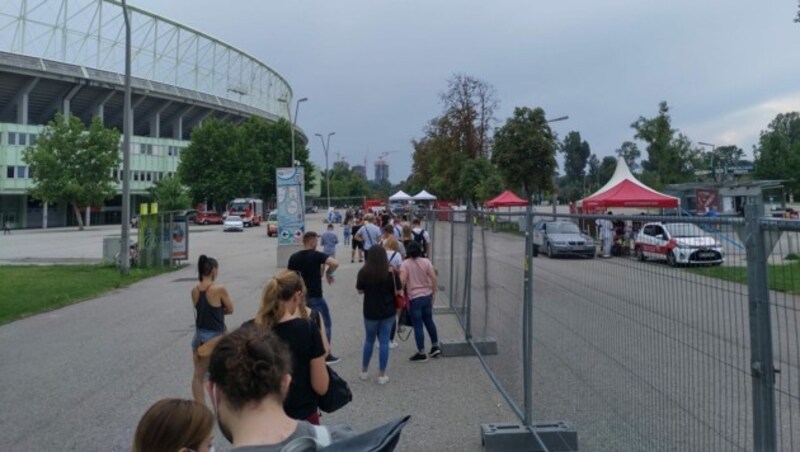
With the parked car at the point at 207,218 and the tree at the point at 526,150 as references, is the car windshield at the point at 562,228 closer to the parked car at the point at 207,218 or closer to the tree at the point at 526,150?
the tree at the point at 526,150

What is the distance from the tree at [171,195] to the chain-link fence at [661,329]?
217ft

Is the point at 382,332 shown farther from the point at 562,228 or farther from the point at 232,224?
the point at 232,224

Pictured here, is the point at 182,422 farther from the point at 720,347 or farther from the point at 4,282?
the point at 4,282

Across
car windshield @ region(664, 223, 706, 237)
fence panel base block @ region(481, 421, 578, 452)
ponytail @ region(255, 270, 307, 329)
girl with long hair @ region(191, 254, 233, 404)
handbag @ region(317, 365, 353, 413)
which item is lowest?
fence panel base block @ region(481, 421, 578, 452)

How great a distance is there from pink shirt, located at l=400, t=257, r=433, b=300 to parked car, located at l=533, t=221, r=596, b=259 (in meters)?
2.67

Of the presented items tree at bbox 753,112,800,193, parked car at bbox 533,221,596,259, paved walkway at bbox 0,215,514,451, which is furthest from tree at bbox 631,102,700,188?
parked car at bbox 533,221,596,259

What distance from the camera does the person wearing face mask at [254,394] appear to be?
1912mm

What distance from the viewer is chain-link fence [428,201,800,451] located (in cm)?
231

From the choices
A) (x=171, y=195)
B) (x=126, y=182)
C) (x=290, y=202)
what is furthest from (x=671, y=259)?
(x=171, y=195)

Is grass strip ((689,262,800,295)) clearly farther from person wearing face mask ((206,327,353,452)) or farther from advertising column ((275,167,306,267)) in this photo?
advertising column ((275,167,306,267))

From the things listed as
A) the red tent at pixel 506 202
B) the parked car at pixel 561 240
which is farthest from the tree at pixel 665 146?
the parked car at pixel 561 240

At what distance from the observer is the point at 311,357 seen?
379 cm

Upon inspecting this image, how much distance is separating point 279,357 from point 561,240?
331 cm

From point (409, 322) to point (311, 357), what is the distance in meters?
5.02
